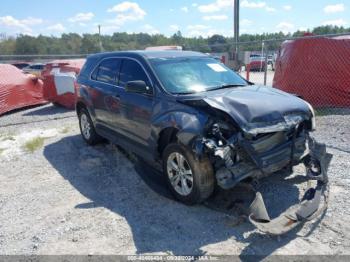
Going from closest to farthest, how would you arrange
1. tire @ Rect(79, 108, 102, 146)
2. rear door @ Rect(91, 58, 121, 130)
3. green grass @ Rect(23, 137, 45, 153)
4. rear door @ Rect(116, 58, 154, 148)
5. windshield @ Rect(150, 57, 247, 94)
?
windshield @ Rect(150, 57, 247, 94), rear door @ Rect(116, 58, 154, 148), rear door @ Rect(91, 58, 121, 130), tire @ Rect(79, 108, 102, 146), green grass @ Rect(23, 137, 45, 153)

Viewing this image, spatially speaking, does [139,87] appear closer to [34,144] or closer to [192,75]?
[192,75]

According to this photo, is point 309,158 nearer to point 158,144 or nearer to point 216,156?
point 216,156

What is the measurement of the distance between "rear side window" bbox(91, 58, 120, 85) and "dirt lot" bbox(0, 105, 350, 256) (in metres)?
1.41

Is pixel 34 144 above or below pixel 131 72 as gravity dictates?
below

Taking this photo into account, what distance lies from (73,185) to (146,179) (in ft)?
3.78

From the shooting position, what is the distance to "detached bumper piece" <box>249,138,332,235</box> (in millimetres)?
3699

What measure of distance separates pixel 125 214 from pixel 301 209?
6.80 feet

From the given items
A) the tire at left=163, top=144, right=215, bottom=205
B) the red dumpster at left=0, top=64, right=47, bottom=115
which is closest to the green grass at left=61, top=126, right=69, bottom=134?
the red dumpster at left=0, top=64, right=47, bottom=115

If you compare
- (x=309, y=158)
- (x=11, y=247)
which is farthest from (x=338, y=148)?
(x=11, y=247)

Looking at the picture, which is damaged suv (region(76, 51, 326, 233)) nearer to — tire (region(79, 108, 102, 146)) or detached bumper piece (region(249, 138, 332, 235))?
detached bumper piece (region(249, 138, 332, 235))

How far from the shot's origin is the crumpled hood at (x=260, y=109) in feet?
13.7

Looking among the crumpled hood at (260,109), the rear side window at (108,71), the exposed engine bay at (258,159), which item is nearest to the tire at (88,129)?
the rear side window at (108,71)

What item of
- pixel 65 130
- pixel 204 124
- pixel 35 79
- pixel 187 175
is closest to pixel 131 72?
pixel 204 124

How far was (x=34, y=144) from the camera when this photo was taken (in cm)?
819
